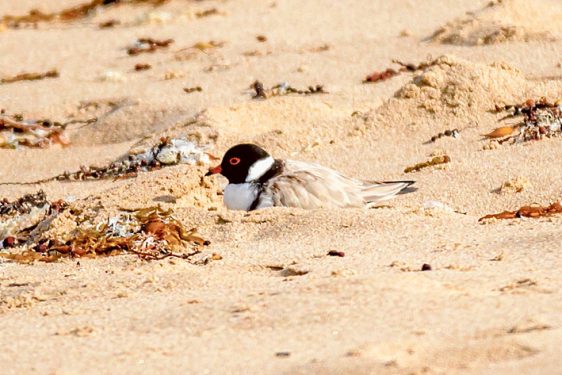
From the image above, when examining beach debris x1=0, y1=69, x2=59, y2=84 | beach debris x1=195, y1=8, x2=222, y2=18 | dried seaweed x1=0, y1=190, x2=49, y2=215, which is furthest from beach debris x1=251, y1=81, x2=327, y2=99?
beach debris x1=195, y1=8, x2=222, y2=18

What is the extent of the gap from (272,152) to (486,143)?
4.86ft

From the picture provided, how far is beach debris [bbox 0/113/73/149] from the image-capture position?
998 cm

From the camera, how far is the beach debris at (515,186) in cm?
707

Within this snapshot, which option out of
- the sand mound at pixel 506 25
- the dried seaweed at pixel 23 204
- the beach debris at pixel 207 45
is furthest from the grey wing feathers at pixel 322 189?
the beach debris at pixel 207 45

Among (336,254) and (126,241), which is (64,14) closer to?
(126,241)

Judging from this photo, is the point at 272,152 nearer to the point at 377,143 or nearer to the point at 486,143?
the point at 377,143

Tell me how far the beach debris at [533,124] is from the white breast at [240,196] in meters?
1.87

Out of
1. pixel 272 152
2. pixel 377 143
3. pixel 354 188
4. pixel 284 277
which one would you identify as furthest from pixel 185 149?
pixel 284 277

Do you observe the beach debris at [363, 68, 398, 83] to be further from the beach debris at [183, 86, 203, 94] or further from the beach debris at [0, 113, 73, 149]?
the beach debris at [0, 113, 73, 149]

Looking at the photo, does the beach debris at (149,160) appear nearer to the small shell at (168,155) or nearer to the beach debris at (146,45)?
the small shell at (168,155)

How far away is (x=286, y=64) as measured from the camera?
11234 millimetres

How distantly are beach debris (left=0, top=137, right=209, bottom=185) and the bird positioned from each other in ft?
4.21

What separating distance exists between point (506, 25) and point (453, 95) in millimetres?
2502

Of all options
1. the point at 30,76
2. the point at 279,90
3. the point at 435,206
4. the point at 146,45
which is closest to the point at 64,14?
the point at 146,45
